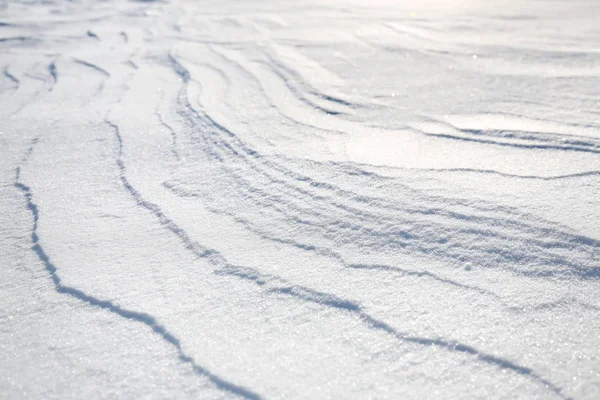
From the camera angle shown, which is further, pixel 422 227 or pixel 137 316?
pixel 422 227

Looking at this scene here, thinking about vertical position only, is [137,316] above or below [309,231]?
below

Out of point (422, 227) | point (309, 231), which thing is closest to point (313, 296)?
point (309, 231)

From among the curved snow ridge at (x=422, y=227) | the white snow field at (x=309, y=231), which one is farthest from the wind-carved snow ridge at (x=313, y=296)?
the curved snow ridge at (x=422, y=227)

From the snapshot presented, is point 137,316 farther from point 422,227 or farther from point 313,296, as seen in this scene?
point 422,227

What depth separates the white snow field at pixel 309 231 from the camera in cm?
106

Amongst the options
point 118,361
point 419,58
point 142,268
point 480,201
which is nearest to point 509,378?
point 480,201

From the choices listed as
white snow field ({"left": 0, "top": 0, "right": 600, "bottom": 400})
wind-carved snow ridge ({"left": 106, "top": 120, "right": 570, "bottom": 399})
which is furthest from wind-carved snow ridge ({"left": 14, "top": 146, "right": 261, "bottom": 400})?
wind-carved snow ridge ({"left": 106, "top": 120, "right": 570, "bottom": 399})

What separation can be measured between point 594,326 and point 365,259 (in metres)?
0.52

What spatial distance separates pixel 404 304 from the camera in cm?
117

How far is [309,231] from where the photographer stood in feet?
4.76

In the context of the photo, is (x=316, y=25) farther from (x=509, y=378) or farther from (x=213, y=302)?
(x=509, y=378)

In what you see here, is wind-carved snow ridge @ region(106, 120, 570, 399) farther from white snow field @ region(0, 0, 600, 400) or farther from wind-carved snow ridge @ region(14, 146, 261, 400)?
wind-carved snow ridge @ region(14, 146, 261, 400)

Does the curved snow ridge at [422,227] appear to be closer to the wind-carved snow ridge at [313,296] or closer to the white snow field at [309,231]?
the white snow field at [309,231]

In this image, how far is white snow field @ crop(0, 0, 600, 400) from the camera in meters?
1.06
